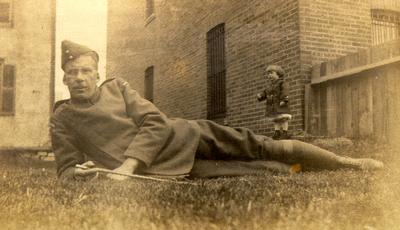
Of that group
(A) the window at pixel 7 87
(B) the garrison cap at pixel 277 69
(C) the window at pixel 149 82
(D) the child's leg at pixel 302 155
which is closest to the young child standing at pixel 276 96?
(B) the garrison cap at pixel 277 69

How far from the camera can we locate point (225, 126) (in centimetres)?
412

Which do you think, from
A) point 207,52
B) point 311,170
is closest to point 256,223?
point 311,170

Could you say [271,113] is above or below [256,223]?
above

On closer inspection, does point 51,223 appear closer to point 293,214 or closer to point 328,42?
point 293,214

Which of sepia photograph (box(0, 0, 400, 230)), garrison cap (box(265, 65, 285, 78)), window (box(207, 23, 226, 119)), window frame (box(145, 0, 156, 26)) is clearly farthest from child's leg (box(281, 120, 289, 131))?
window frame (box(145, 0, 156, 26))

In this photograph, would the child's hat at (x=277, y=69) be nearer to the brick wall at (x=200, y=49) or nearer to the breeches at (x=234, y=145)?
the brick wall at (x=200, y=49)

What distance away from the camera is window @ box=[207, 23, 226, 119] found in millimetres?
9633

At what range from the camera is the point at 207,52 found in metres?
10.3

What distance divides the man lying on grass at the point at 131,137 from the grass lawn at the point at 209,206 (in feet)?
1.67

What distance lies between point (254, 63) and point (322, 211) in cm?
625

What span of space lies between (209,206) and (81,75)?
1844mm

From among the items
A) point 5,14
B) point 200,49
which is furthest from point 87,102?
point 5,14

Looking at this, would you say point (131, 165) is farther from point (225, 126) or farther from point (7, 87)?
point (7, 87)

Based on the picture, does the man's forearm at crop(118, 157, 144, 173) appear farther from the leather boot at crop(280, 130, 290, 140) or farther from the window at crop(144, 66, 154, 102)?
the window at crop(144, 66, 154, 102)
